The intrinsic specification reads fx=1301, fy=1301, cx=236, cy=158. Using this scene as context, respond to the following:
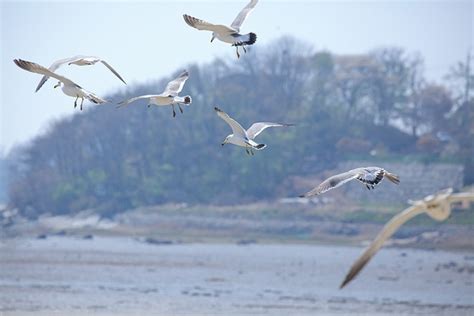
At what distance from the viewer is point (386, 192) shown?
70.8 m

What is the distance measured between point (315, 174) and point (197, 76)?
39.7 ft

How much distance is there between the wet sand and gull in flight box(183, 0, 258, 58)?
14.1m

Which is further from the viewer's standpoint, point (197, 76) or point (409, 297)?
point (197, 76)

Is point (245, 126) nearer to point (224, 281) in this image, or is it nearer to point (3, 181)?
point (3, 181)

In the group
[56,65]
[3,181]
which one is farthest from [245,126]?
[56,65]

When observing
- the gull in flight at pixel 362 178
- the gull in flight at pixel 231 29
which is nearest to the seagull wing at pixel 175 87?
the gull in flight at pixel 231 29

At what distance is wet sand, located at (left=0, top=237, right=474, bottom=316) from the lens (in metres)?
33.9

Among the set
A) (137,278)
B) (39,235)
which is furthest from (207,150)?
(137,278)

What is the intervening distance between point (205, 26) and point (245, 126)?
6263cm

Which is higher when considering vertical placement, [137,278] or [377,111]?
[377,111]

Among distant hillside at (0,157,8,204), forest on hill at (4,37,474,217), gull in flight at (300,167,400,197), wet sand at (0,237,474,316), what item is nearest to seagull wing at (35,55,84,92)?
gull in flight at (300,167,400,197)

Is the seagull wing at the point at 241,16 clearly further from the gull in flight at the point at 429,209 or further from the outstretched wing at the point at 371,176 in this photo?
the gull in flight at the point at 429,209

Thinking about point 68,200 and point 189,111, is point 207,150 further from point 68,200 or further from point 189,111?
point 68,200

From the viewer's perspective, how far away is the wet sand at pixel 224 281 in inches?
1336
